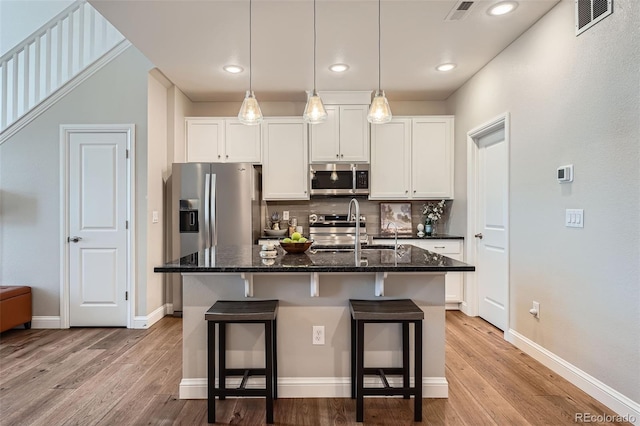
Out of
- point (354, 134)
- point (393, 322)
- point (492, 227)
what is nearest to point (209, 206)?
point (354, 134)

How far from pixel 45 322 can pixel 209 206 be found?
1999mm

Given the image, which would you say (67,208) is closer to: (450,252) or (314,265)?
(314,265)

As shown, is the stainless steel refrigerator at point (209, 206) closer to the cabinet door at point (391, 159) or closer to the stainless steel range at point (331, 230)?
the stainless steel range at point (331, 230)

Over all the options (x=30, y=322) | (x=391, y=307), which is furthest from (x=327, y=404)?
(x=30, y=322)

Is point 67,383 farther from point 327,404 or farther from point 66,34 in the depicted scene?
point 66,34

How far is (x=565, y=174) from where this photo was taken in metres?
2.47

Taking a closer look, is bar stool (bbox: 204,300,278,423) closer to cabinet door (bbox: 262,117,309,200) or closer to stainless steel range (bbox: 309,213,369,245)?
stainless steel range (bbox: 309,213,369,245)

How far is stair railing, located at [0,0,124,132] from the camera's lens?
365 cm

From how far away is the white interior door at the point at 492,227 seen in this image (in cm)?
340

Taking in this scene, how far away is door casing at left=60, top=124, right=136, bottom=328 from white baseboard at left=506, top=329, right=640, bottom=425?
12.1 ft

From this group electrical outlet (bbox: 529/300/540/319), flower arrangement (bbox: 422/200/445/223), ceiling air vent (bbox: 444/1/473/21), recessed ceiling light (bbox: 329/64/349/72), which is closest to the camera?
ceiling air vent (bbox: 444/1/473/21)

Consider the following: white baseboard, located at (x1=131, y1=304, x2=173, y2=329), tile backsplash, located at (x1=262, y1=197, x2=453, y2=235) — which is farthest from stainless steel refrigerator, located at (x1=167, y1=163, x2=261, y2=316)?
tile backsplash, located at (x1=262, y1=197, x2=453, y2=235)

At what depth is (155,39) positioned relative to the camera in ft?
9.95

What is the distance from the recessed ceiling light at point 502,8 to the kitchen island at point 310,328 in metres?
1.87
